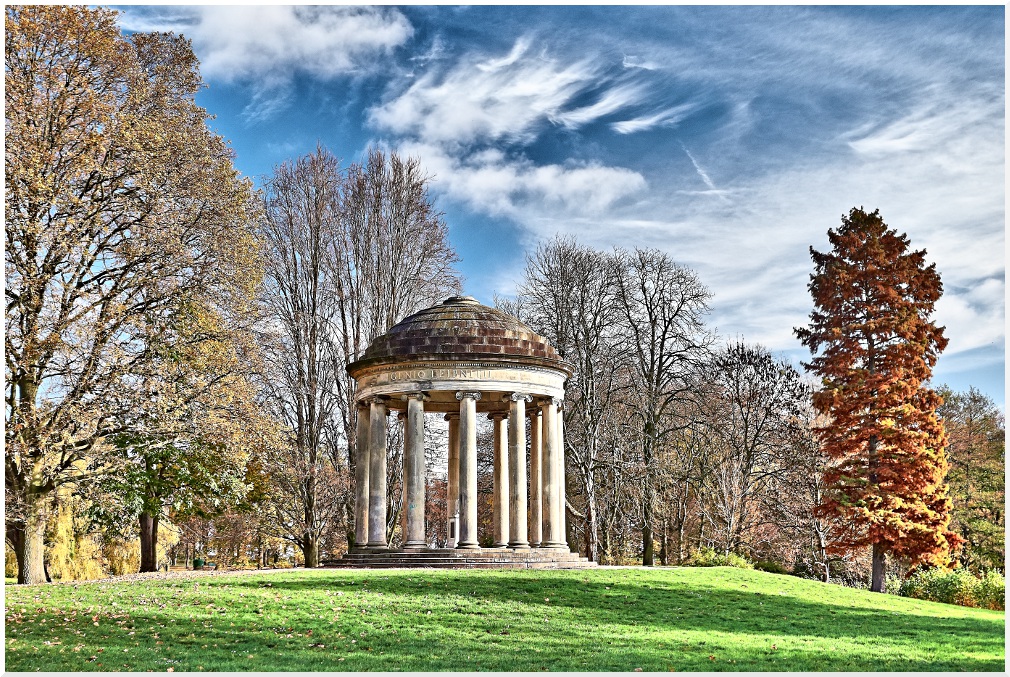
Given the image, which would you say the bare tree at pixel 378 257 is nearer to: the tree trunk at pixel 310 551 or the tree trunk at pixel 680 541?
the tree trunk at pixel 310 551

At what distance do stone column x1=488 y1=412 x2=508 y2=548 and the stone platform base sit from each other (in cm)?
321

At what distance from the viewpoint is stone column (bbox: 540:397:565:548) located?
29.6 metres

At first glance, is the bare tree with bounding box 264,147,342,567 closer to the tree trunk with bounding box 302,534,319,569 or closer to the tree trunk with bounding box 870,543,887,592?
the tree trunk with bounding box 302,534,319,569

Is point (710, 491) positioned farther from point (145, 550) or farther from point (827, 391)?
point (145, 550)

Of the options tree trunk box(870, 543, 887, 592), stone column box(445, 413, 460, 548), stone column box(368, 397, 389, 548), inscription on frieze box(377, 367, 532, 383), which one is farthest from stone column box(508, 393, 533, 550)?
tree trunk box(870, 543, 887, 592)

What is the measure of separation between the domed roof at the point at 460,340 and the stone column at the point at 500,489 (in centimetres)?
424

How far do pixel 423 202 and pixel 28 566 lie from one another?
902 inches

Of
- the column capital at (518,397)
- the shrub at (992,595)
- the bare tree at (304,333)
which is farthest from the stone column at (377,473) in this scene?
the shrub at (992,595)

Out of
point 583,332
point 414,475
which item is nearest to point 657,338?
point 583,332

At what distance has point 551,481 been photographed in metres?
29.9

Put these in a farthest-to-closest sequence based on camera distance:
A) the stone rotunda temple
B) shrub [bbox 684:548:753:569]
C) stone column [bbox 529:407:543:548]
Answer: shrub [bbox 684:548:753:569] → stone column [bbox 529:407:543:548] → the stone rotunda temple

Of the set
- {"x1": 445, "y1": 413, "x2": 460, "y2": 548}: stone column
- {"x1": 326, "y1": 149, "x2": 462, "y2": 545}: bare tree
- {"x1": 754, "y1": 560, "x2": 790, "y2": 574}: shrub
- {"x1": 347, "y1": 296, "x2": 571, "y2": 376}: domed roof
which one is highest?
{"x1": 326, "y1": 149, "x2": 462, "y2": 545}: bare tree

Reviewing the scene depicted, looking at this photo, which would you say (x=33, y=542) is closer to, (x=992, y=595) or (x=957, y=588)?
(x=957, y=588)

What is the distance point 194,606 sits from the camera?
1845 cm
